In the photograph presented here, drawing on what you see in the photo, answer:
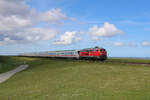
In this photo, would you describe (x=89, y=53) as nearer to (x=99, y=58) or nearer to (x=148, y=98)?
(x=99, y=58)

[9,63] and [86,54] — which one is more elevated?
[86,54]

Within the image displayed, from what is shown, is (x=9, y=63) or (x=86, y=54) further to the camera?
(x=9, y=63)

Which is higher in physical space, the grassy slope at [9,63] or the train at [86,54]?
the train at [86,54]

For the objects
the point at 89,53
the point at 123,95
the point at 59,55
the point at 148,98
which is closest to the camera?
the point at 148,98

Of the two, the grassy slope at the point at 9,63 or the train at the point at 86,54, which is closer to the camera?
the grassy slope at the point at 9,63

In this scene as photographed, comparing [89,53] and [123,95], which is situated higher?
[89,53]

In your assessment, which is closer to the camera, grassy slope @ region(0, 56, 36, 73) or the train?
grassy slope @ region(0, 56, 36, 73)

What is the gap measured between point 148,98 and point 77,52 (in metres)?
39.7

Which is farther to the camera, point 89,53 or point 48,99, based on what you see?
point 89,53

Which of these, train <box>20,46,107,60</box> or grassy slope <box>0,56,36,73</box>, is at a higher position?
train <box>20,46,107,60</box>

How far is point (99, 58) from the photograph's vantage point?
37906 mm

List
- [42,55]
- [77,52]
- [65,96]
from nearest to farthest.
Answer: [65,96]
[77,52]
[42,55]

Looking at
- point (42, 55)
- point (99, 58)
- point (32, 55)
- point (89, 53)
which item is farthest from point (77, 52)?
point (32, 55)

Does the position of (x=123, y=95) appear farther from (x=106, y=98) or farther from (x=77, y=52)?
(x=77, y=52)
